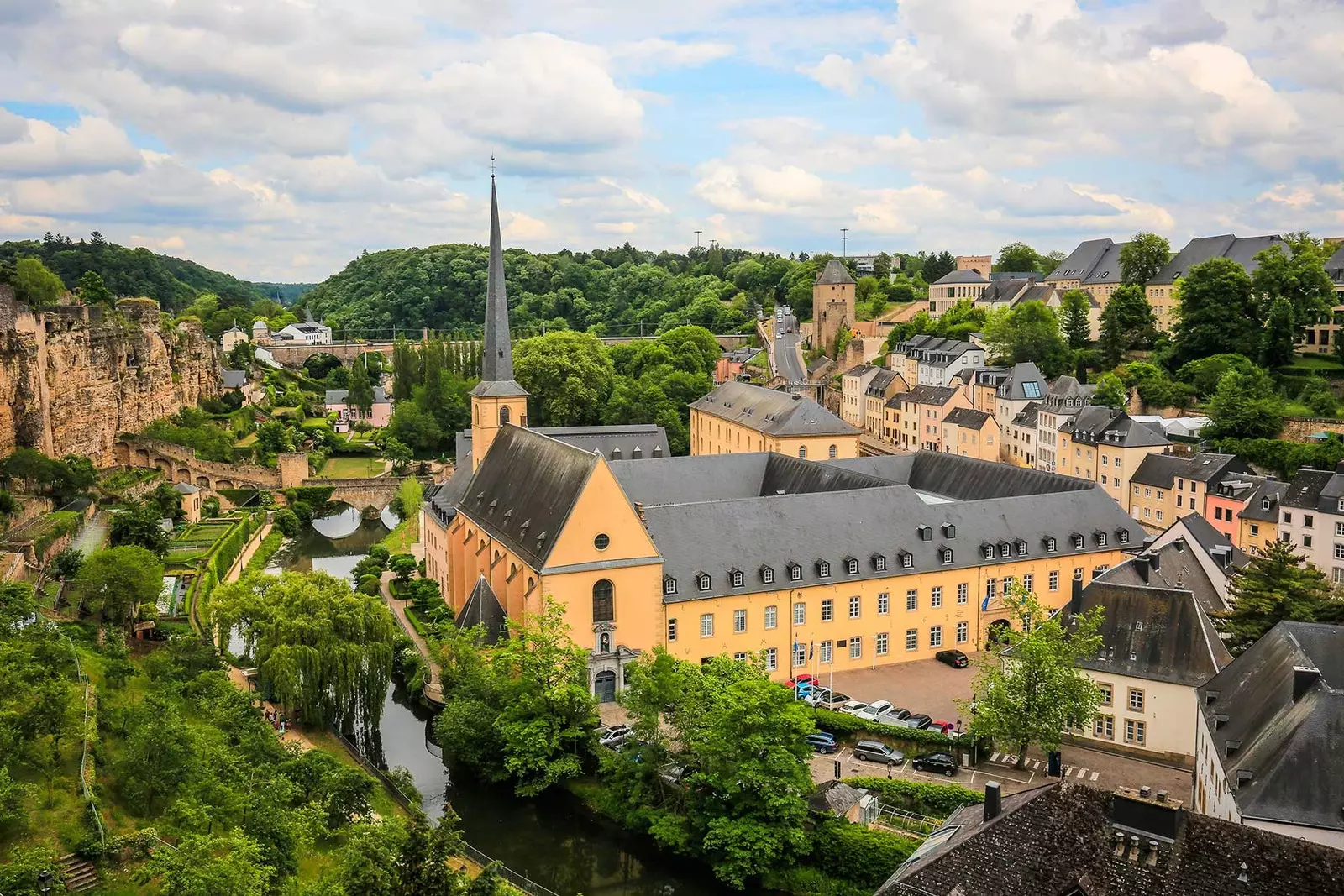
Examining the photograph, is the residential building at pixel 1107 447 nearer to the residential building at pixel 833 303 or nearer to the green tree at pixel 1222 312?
the green tree at pixel 1222 312

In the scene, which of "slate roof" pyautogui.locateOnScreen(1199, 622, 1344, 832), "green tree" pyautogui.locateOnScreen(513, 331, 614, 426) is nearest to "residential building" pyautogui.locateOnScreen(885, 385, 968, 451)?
"green tree" pyautogui.locateOnScreen(513, 331, 614, 426)

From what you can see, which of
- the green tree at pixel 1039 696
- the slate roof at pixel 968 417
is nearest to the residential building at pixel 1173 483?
the slate roof at pixel 968 417

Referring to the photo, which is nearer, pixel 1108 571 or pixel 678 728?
pixel 678 728

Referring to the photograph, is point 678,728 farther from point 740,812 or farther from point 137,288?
point 137,288

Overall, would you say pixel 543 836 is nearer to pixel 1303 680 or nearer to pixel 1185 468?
pixel 1303 680

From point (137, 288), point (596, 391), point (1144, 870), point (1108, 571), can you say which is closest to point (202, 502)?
point (596, 391)

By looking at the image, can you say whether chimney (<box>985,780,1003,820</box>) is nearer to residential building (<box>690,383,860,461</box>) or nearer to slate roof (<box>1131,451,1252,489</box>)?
slate roof (<box>1131,451,1252,489</box>)
